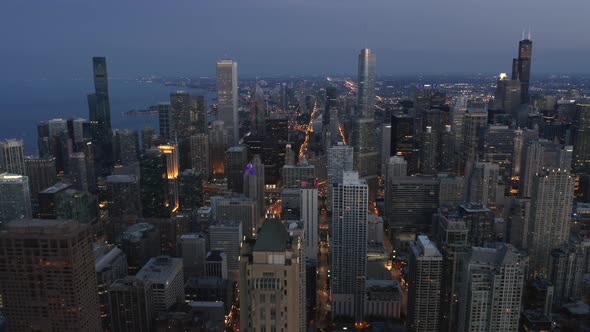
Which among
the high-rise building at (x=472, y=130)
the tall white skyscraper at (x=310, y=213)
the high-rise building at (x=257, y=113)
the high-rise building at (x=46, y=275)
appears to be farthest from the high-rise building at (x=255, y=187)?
the high-rise building at (x=46, y=275)

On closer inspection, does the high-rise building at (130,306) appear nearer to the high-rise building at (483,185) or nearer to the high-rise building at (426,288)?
the high-rise building at (426,288)

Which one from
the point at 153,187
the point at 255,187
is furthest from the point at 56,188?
the point at 255,187

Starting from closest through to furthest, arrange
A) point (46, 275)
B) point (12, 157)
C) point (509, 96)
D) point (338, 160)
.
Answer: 1. point (46, 275)
2. point (12, 157)
3. point (338, 160)
4. point (509, 96)

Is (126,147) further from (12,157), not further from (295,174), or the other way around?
(295,174)

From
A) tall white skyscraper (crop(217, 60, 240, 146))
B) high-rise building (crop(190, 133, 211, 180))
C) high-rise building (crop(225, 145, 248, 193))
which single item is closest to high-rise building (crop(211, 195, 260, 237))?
high-rise building (crop(225, 145, 248, 193))

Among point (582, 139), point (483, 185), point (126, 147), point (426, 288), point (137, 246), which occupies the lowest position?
point (137, 246)

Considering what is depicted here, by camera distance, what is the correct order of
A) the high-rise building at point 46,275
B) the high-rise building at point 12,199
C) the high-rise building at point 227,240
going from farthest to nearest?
1. the high-rise building at point 12,199
2. the high-rise building at point 227,240
3. the high-rise building at point 46,275
